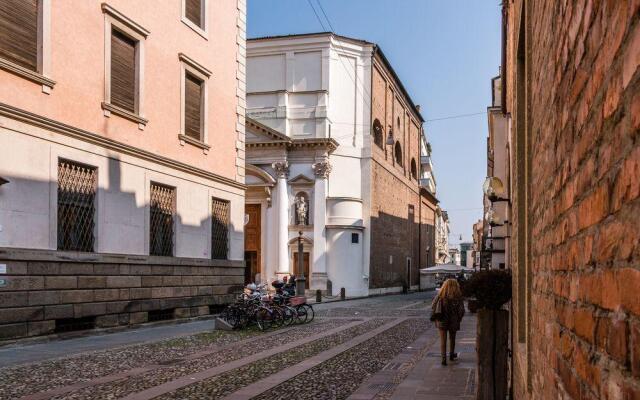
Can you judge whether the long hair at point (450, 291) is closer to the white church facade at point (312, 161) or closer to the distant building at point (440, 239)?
the white church facade at point (312, 161)

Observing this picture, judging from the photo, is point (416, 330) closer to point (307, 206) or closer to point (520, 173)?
point (520, 173)

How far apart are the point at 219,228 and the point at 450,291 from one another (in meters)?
12.6

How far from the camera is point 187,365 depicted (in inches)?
421

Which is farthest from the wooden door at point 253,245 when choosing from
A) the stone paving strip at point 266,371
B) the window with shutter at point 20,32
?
the window with shutter at point 20,32

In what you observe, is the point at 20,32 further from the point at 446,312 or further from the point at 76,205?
the point at 446,312

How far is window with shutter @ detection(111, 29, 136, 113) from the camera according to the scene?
16.8 meters

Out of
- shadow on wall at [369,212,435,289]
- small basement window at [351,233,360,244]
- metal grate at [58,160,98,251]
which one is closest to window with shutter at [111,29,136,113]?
metal grate at [58,160,98,251]

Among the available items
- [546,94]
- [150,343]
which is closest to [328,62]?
[150,343]

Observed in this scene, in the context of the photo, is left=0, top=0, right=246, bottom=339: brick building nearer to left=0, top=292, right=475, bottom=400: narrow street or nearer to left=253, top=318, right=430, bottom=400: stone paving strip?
left=0, top=292, right=475, bottom=400: narrow street

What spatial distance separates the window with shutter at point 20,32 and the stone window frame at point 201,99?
20.2ft

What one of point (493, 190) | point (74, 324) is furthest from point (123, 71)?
point (493, 190)

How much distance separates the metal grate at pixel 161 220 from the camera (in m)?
→ 18.4

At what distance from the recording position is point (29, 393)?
805cm

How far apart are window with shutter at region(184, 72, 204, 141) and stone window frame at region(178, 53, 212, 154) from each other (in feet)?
0.33
